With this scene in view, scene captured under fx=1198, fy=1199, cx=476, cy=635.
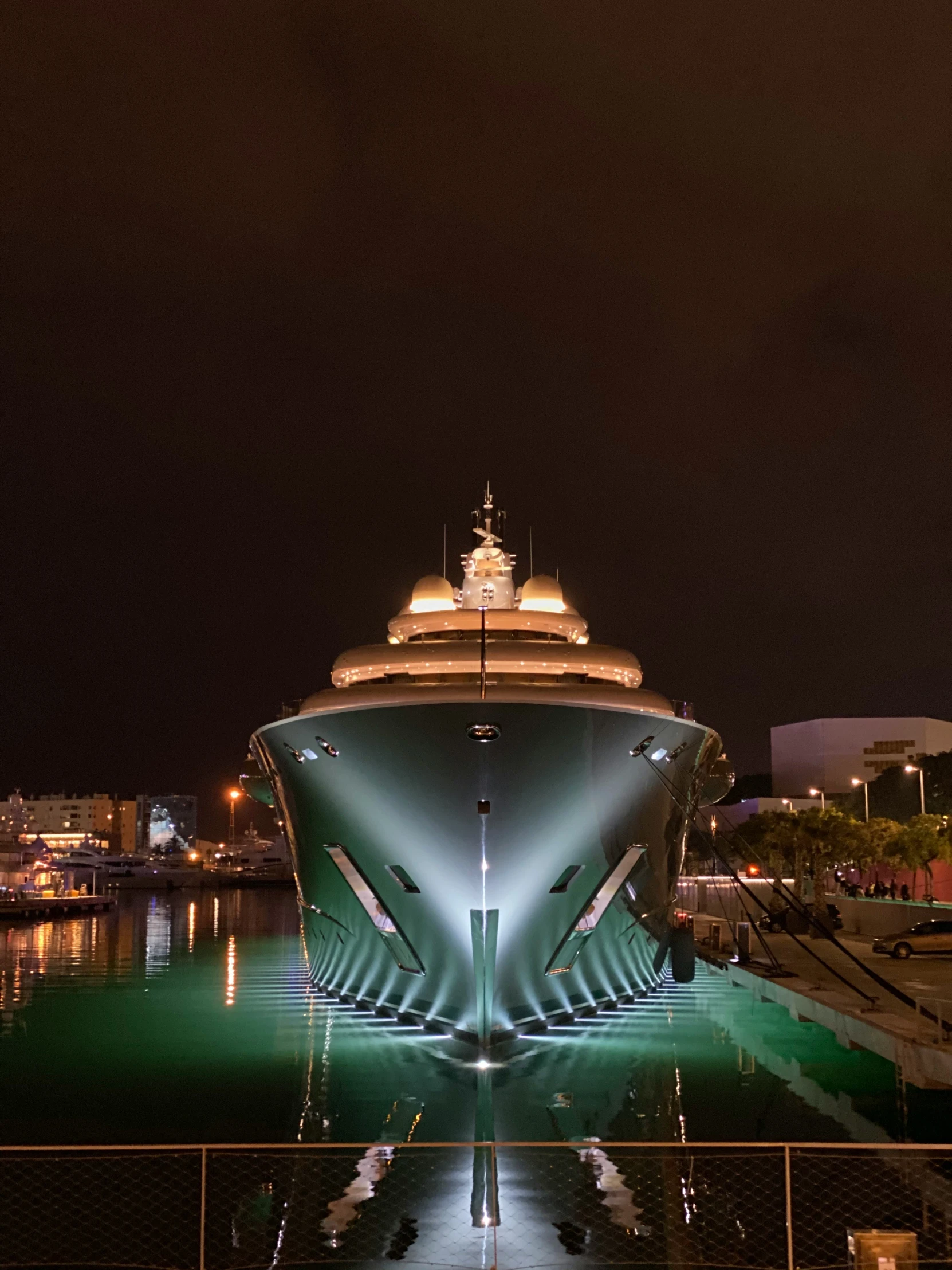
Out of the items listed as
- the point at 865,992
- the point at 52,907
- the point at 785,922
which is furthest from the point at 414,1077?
the point at 52,907

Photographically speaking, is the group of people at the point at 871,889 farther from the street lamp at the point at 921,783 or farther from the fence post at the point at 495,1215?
the fence post at the point at 495,1215

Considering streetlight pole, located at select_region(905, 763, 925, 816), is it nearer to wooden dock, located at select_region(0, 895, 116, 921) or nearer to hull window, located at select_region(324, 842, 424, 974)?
hull window, located at select_region(324, 842, 424, 974)

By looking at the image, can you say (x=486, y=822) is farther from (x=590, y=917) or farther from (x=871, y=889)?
(x=871, y=889)

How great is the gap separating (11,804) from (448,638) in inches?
4997

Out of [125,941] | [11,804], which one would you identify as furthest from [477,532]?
[11,804]

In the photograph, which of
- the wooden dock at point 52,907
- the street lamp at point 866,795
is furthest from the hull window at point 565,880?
the wooden dock at point 52,907

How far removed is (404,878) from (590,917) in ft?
8.32

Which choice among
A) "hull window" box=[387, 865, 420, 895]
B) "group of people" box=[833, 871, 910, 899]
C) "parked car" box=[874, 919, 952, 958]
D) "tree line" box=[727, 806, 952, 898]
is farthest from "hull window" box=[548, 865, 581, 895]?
"group of people" box=[833, 871, 910, 899]

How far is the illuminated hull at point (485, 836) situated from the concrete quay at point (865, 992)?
9.88ft

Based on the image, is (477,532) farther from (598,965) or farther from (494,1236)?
(494,1236)

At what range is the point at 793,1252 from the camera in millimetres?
7645

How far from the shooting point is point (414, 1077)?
13492 millimetres

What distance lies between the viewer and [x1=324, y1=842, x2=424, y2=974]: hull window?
15.2 metres

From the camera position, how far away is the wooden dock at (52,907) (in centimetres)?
5847
